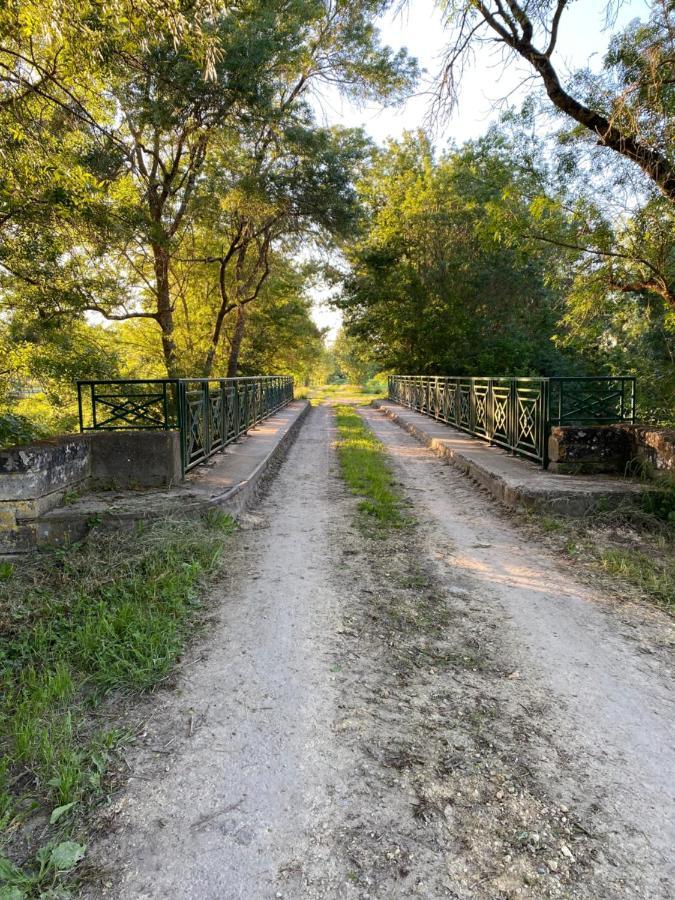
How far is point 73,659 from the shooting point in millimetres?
3049

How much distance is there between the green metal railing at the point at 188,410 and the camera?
6.37 meters

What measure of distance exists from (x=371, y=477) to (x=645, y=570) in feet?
13.7

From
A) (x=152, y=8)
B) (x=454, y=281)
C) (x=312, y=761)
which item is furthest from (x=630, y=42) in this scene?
(x=454, y=281)

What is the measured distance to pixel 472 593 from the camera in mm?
3939

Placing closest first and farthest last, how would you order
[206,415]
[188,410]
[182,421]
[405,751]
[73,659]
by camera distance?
[405,751], [73,659], [182,421], [188,410], [206,415]

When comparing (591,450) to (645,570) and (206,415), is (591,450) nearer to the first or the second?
(645,570)

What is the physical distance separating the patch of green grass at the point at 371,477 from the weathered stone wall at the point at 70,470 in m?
2.38

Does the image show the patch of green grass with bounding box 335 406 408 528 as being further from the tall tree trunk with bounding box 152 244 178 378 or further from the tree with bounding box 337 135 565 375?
the tree with bounding box 337 135 565 375

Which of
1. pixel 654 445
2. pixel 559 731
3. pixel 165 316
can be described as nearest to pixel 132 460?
pixel 559 731

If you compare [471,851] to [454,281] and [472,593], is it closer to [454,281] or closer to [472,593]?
[472,593]

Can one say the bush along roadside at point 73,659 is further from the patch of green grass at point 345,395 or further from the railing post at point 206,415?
the patch of green grass at point 345,395

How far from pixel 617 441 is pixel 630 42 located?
16.2 feet

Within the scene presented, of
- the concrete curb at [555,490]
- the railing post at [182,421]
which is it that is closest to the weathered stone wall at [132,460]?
the railing post at [182,421]

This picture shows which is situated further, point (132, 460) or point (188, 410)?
point (188, 410)
